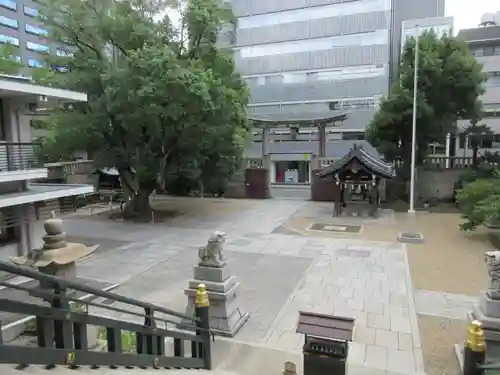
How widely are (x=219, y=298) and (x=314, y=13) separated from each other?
30171mm

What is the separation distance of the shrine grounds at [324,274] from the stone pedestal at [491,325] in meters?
0.55

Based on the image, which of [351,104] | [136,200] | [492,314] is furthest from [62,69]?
[351,104]

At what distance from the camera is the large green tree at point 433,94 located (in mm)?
17438

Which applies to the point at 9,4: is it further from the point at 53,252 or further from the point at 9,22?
the point at 53,252

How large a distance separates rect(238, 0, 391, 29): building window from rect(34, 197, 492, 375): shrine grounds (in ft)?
64.4

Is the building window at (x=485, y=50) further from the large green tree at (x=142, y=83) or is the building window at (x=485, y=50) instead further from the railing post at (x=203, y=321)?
the railing post at (x=203, y=321)

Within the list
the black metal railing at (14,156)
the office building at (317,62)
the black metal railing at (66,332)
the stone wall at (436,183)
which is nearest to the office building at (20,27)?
the office building at (317,62)

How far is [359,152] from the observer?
53.9 ft

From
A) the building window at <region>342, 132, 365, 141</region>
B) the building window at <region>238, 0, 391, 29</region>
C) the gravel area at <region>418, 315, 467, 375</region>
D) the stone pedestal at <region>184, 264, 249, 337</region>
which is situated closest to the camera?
the gravel area at <region>418, 315, 467, 375</region>

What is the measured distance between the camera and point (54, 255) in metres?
5.54

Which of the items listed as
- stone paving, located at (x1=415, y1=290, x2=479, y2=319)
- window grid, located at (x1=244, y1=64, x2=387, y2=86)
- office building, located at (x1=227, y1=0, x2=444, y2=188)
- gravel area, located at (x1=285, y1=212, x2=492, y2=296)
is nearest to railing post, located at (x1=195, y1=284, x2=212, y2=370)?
stone paving, located at (x1=415, y1=290, x2=479, y2=319)

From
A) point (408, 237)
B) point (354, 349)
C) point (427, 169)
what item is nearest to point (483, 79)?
point (427, 169)

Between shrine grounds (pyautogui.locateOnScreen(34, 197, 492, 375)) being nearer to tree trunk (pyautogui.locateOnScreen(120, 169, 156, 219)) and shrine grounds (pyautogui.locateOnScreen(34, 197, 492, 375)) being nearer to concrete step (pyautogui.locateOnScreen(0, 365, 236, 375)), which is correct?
tree trunk (pyautogui.locateOnScreen(120, 169, 156, 219))

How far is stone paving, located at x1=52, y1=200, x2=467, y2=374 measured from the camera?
20.4 ft
